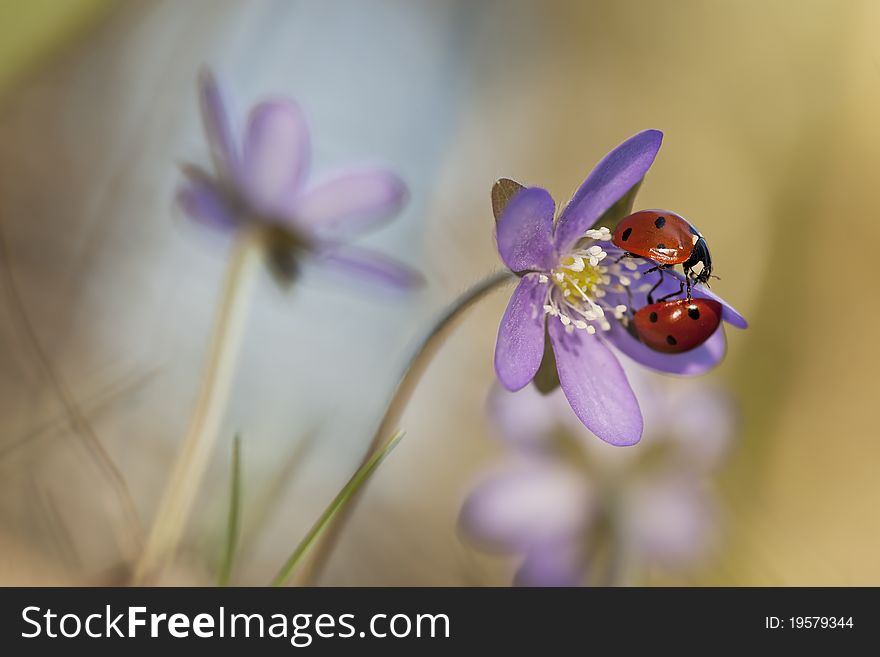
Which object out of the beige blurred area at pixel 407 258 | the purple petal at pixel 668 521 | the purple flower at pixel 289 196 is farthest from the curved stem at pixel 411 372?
the purple petal at pixel 668 521

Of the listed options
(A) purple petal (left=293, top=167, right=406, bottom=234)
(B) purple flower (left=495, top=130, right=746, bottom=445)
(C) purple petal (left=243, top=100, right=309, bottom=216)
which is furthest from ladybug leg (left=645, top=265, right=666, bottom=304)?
(C) purple petal (left=243, top=100, right=309, bottom=216)

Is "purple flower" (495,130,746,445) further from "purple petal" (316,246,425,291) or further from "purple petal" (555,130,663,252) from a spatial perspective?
"purple petal" (316,246,425,291)

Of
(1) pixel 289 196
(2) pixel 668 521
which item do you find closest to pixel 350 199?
(1) pixel 289 196

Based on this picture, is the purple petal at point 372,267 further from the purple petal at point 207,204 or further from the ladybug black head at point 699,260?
the ladybug black head at point 699,260

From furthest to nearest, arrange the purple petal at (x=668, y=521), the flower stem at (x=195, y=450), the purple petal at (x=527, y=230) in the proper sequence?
the purple petal at (x=668, y=521) < the flower stem at (x=195, y=450) < the purple petal at (x=527, y=230)

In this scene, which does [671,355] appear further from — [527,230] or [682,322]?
[527,230]
